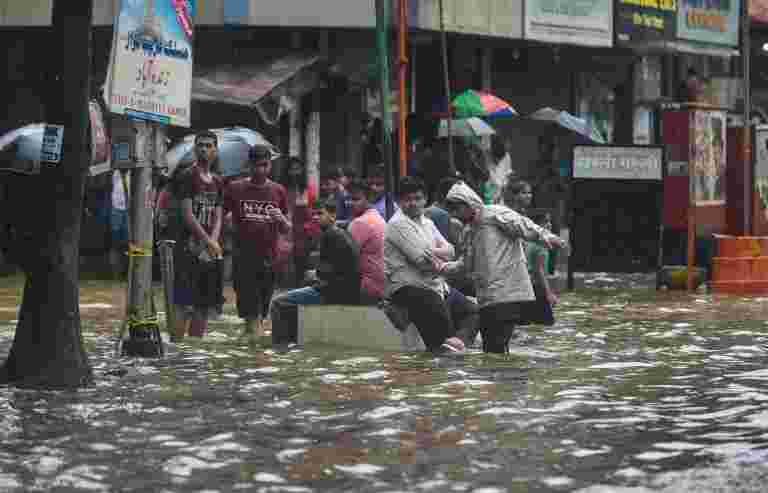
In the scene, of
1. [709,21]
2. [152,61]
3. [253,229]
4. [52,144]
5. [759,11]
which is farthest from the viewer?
[759,11]

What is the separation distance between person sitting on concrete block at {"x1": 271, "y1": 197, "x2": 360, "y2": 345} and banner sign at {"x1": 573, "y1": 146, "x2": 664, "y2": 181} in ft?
31.1

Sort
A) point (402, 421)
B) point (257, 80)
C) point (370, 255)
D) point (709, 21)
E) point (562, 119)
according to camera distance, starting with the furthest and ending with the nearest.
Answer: point (709, 21) < point (562, 119) < point (257, 80) < point (370, 255) < point (402, 421)

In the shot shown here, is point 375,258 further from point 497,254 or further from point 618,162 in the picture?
point 618,162

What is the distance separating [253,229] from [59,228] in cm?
456

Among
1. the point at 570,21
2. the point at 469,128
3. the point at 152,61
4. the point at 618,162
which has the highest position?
the point at 570,21

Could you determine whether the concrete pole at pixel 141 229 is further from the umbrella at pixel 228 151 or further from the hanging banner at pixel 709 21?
the hanging banner at pixel 709 21

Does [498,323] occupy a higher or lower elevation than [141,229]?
lower

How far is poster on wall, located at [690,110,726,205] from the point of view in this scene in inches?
Result: 1000

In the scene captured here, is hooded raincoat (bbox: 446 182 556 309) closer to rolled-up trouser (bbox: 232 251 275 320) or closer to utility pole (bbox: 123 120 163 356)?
utility pole (bbox: 123 120 163 356)

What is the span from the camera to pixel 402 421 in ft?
36.2

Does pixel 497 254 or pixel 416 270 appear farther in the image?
pixel 416 270

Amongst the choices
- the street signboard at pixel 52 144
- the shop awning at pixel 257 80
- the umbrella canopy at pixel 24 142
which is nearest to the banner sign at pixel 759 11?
the shop awning at pixel 257 80

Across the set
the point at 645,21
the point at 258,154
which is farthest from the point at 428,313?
the point at 645,21

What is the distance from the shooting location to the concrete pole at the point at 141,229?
15.0m
